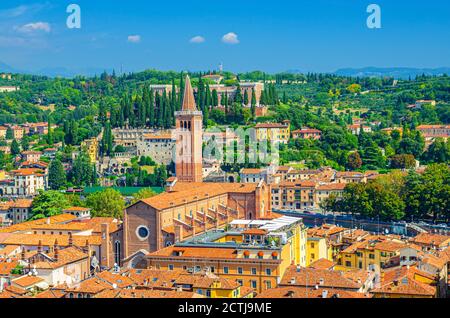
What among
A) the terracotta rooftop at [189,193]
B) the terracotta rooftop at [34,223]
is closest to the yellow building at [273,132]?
the terracotta rooftop at [34,223]

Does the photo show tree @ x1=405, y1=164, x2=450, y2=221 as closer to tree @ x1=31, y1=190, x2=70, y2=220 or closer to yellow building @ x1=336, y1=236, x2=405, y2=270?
yellow building @ x1=336, y1=236, x2=405, y2=270

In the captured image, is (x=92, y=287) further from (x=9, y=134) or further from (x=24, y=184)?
(x=9, y=134)

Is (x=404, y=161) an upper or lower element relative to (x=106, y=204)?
upper

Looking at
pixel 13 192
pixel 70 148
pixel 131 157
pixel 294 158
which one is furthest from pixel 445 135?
pixel 13 192

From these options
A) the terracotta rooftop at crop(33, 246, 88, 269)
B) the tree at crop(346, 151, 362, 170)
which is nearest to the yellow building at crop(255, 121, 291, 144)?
the tree at crop(346, 151, 362, 170)

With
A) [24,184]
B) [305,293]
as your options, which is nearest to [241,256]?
[305,293]

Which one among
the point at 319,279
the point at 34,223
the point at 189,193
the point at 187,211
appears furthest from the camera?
the point at 34,223
